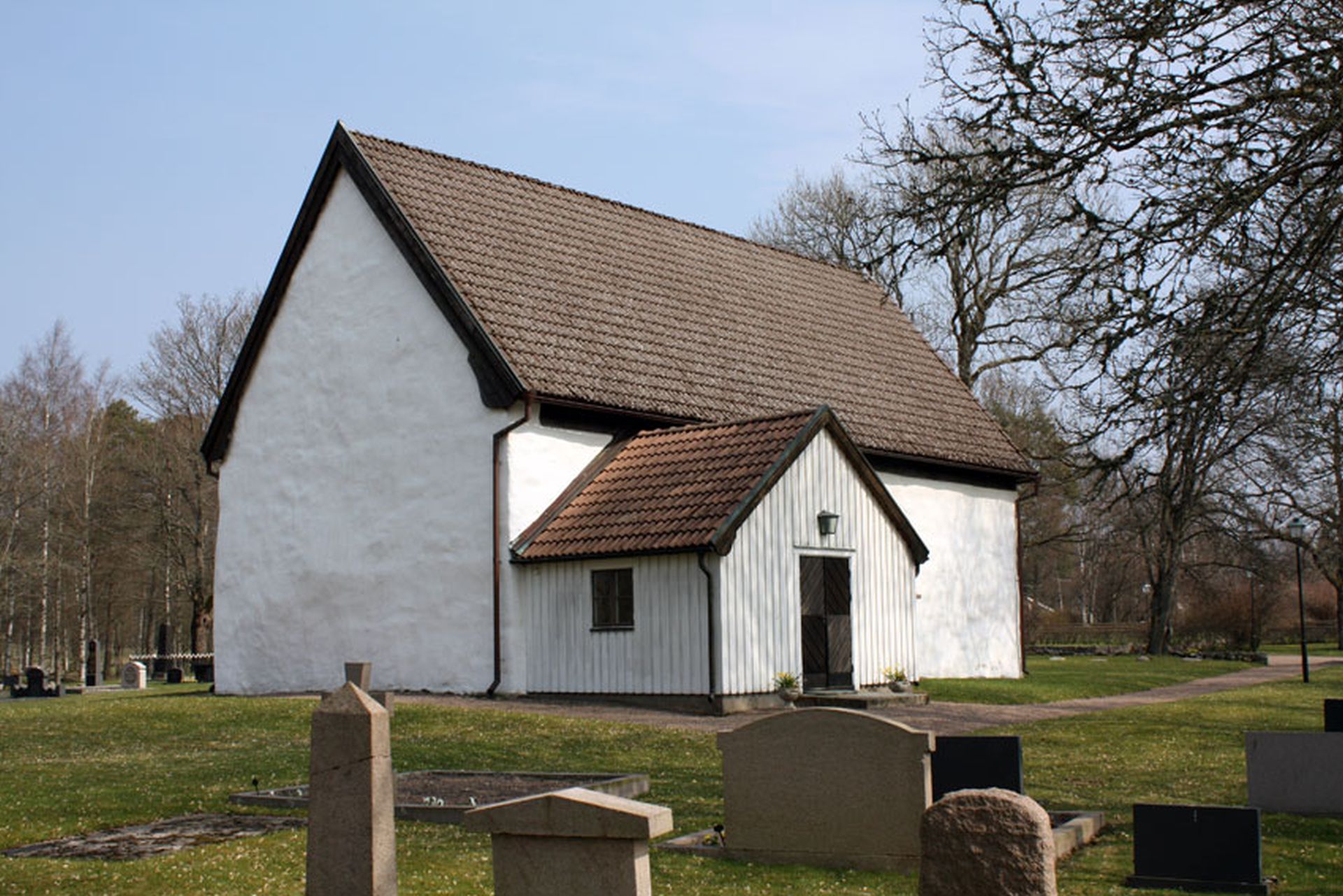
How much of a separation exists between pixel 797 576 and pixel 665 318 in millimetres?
6984

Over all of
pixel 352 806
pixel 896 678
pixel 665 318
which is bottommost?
pixel 896 678

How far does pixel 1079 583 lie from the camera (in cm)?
9162

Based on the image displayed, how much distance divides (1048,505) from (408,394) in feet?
164

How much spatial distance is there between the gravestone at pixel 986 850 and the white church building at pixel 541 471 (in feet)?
43.7

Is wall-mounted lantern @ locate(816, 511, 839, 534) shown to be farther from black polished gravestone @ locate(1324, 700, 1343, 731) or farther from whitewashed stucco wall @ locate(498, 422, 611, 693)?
black polished gravestone @ locate(1324, 700, 1343, 731)

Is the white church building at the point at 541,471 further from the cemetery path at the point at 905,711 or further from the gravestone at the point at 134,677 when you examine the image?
the gravestone at the point at 134,677

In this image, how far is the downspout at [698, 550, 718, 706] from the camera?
67.2 feet

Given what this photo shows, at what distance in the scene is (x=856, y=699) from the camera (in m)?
21.1

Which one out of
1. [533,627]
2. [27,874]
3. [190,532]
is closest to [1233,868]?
[27,874]

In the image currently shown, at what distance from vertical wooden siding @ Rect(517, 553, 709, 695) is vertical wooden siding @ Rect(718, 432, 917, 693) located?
0.54 metres

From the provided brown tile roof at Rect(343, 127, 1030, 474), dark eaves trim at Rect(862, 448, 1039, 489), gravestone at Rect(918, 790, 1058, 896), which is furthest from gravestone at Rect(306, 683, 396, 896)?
dark eaves trim at Rect(862, 448, 1039, 489)

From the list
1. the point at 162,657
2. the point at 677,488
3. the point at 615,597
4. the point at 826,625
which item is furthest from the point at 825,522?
the point at 162,657

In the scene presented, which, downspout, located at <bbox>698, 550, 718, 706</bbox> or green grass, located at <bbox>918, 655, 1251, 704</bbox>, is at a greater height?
downspout, located at <bbox>698, 550, 718, 706</bbox>

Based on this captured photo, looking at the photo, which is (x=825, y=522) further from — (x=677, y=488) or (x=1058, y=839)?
(x=1058, y=839)
